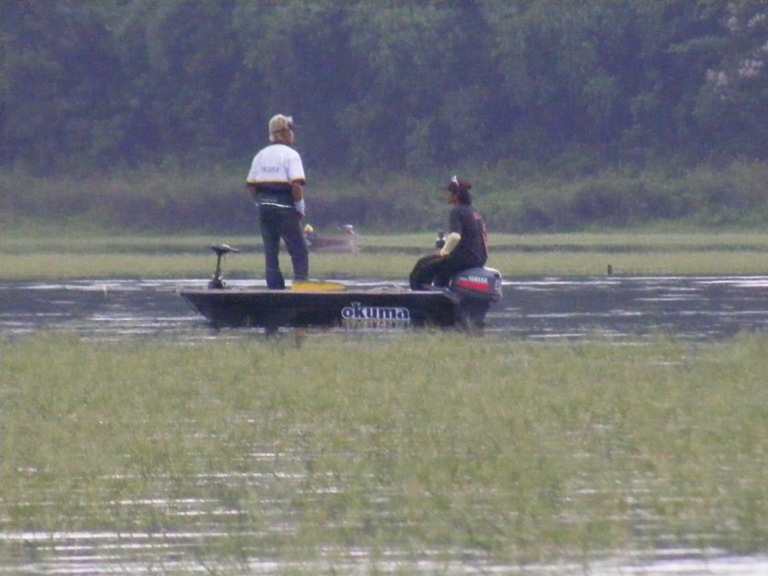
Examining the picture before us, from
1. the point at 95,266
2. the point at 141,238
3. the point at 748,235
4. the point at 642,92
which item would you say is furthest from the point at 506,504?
the point at 642,92

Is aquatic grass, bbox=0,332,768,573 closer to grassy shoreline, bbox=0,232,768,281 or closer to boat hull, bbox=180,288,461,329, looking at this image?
boat hull, bbox=180,288,461,329

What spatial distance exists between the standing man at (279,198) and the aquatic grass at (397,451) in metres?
2.58

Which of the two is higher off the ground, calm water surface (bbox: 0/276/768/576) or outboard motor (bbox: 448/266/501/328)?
outboard motor (bbox: 448/266/501/328)

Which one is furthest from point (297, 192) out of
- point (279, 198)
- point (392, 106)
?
point (392, 106)

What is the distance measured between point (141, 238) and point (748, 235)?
53.0 feet

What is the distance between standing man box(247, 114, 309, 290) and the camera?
13305mm

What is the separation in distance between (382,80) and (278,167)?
141ft

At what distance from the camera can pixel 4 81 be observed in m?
57.2

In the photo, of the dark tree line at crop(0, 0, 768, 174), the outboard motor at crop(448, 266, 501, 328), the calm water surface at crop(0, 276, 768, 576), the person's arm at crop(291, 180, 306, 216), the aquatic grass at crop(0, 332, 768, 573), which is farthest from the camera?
the dark tree line at crop(0, 0, 768, 174)

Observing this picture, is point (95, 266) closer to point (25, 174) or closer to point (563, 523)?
point (563, 523)

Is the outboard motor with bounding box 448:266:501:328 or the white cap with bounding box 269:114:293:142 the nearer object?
the outboard motor with bounding box 448:266:501:328

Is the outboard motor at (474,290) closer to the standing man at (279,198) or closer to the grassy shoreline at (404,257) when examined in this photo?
the standing man at (279,198)

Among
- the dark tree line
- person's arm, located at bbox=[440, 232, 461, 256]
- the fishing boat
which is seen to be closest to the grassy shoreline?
person's arm, located at bbox=[440, 232, 461, 256]

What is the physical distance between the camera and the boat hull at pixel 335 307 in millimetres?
12523
